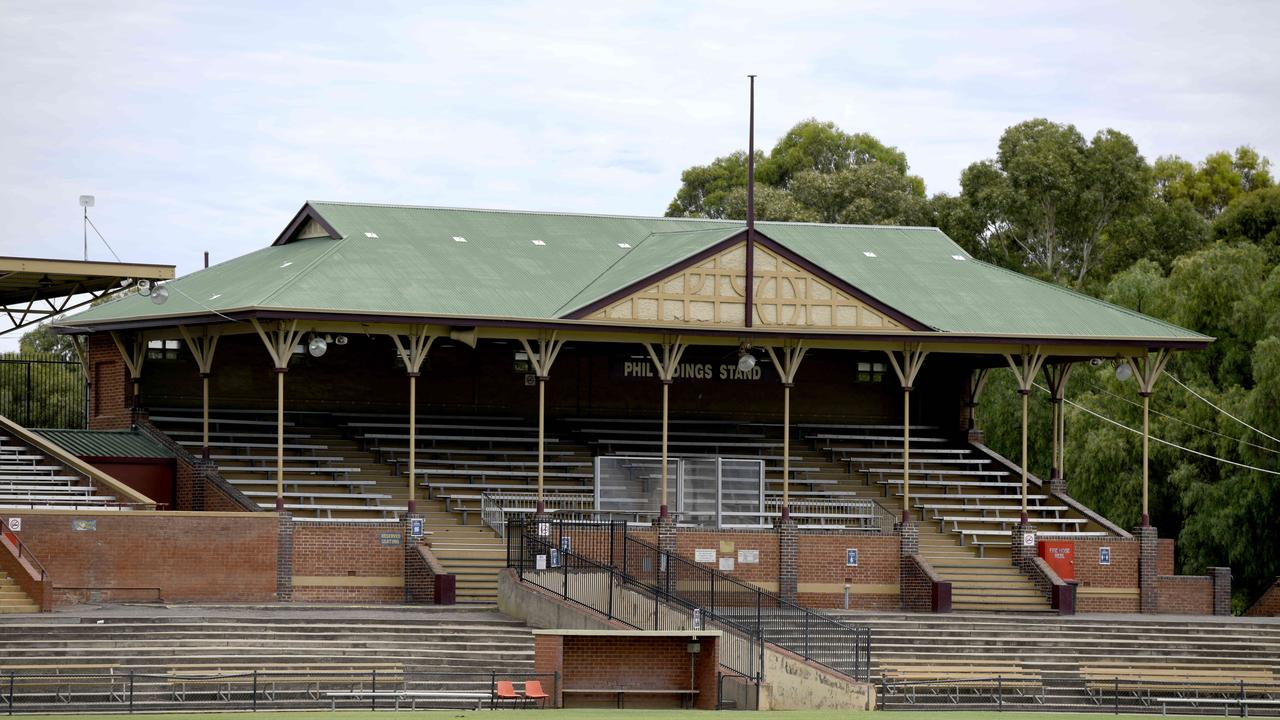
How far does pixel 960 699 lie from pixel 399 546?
1137 cm

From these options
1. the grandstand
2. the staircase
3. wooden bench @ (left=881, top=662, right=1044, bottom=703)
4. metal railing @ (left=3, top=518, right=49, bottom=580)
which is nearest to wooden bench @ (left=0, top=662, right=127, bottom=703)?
the grandstand

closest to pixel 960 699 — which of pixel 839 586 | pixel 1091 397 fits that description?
pixel 839 586

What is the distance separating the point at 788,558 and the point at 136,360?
1493 cm

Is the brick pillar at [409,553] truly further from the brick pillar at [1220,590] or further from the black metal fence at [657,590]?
the brick pillar at [1220,590]

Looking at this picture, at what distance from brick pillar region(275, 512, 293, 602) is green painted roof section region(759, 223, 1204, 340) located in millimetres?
12236

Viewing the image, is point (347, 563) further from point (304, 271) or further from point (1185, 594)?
point (1185, 594)

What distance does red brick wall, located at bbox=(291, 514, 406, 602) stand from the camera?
37438mm

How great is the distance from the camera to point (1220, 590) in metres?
41.8

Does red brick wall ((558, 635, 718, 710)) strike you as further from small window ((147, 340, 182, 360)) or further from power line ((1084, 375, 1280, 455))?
power line ((1084, 375, 1280, 455))

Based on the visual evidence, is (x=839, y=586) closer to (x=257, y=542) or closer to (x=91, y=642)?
(x=257, y=542)

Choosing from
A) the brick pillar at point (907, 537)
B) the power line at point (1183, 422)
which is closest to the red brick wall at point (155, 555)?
the brick pillar at point (907, 537)

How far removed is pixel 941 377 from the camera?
48.7 meters

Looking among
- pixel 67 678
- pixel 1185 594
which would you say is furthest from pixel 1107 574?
pixel 67 678

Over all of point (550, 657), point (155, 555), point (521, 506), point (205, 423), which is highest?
point (205, 423)
